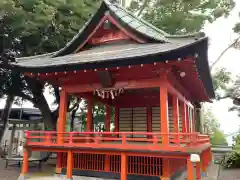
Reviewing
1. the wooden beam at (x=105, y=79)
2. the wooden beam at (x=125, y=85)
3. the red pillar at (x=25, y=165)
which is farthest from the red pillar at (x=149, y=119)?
the red pillar at (x=25, y=165)

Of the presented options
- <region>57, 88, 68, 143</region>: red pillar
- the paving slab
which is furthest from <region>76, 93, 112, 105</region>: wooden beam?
the paving slab

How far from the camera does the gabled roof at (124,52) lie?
765 cm

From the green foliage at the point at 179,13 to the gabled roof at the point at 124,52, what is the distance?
563 centimetres

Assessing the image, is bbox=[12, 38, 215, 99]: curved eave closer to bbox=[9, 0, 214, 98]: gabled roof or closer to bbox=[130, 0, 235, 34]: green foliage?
bbox=[9, 0, 214, 98]: gabled roof

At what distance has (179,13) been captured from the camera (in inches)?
645

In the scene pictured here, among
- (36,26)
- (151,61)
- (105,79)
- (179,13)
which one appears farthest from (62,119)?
(179,13)

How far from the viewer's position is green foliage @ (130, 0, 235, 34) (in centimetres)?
1648

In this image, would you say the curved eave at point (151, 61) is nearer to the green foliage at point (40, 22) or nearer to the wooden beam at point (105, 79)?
the wooden beam at point (105, 79)

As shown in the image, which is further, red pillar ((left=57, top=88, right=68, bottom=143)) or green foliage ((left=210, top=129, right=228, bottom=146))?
green foliage ((left=210, top=129, right=228, bottom=146))

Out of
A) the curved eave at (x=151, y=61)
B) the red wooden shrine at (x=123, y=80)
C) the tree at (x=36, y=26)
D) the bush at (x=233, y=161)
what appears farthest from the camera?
the tree at (x=36, y=26)

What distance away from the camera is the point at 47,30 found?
1466 cm

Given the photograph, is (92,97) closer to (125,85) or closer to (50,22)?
(125,85)

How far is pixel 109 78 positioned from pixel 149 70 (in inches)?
65.0

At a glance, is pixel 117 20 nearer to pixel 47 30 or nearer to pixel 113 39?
pixel 113 39
